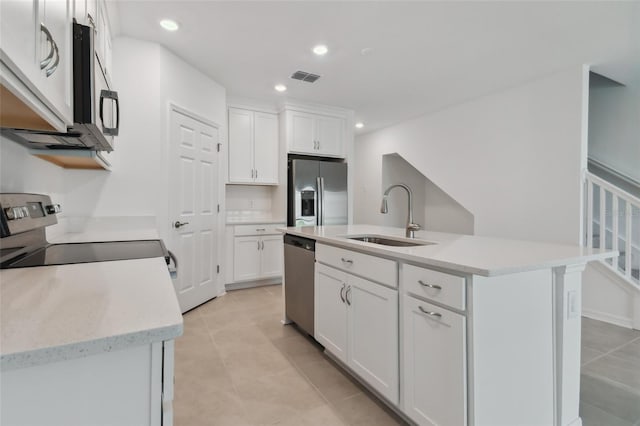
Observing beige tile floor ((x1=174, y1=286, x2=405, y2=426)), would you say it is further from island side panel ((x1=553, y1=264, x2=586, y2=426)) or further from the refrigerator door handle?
the refrigerator door handle

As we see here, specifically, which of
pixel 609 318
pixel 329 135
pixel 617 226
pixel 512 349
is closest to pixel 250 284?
pixel 329 135

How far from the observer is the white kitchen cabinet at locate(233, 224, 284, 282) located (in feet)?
13.5

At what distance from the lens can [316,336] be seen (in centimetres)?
238

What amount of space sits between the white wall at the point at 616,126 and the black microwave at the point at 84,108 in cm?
510

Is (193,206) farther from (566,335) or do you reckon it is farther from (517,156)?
(517,156)

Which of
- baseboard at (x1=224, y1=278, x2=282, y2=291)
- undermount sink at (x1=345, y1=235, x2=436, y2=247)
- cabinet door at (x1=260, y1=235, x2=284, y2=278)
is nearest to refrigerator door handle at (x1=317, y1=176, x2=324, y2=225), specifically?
cabinet door at (x1=260, y1=235, x2=284, y2=278)

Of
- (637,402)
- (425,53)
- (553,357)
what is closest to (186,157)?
Answer: (425,53)

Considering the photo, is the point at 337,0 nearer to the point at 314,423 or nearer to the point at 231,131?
the point at 231,131

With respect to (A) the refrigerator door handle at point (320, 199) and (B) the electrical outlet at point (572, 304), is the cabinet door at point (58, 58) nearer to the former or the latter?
(B) the electrical outlet at point (572, 304)

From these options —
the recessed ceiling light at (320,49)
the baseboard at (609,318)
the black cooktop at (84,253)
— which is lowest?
the baseboard at (609,318)

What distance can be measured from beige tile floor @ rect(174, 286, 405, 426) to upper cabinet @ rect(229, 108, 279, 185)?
207 cm

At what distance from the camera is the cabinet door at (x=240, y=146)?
4.26 meters

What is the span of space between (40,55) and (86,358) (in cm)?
80

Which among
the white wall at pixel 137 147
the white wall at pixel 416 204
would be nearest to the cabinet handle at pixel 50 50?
the white wall at pixel 137 147
